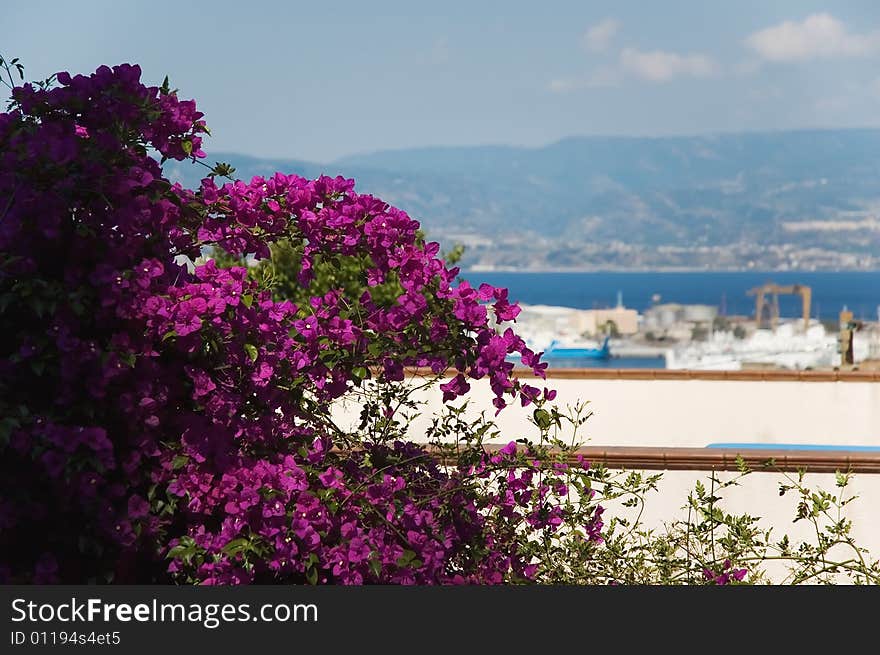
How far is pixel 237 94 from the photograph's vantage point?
120 meters

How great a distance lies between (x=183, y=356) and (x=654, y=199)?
14834 cm

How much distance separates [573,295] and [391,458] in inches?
4245

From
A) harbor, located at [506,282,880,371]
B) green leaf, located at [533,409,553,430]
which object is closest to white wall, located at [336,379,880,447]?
harbor, located at [506,282,880,371]

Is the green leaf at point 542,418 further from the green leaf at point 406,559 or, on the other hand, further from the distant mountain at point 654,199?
the distant mountain at point 654,199

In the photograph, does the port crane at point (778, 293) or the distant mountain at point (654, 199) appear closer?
the port crane at point (778, 293)

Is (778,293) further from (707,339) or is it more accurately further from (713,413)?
(713,413)

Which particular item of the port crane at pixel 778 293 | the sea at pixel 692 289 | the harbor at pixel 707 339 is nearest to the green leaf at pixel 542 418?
the harbor at pixel 707 339

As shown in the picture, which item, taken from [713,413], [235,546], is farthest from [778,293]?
[235,546]

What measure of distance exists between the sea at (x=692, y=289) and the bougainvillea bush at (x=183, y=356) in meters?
82.5

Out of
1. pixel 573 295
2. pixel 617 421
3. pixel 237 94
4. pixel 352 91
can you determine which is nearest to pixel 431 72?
pixel 352 91

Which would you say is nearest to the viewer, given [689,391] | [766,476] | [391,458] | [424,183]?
[391,458]

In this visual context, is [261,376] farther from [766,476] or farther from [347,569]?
[766,476]

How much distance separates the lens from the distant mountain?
129 m

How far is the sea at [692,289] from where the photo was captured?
97.3 m
